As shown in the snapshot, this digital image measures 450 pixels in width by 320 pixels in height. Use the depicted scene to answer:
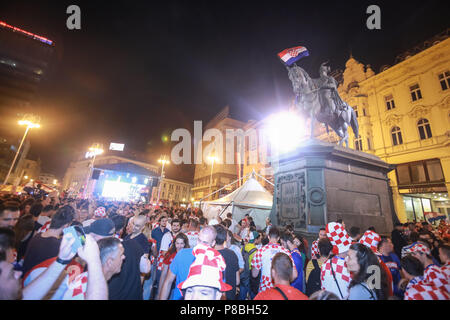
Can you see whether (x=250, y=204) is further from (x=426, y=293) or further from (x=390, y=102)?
(x=390, y=102)

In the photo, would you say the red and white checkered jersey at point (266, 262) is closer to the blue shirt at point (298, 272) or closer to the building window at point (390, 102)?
the blue shirt at point (298, 272)

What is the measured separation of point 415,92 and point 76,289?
30405mm

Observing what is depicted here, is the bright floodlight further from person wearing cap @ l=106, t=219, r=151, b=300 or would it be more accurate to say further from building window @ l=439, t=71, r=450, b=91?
person wearing cap @ l=106, t=219, r=151, b=300

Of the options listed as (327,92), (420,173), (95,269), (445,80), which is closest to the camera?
(95,269)

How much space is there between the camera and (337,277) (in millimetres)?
2852

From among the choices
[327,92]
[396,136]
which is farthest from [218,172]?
[327,92]

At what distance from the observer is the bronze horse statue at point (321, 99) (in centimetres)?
865

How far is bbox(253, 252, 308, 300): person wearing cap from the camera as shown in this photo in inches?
73.9

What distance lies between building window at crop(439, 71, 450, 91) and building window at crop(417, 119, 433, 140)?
11.0ft

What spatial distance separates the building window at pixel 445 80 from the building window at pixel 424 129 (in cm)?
336

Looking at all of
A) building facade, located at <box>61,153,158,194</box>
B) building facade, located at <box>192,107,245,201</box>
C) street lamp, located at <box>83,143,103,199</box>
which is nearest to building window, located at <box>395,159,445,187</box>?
building facade, located at <box>192,107,245,201</box>

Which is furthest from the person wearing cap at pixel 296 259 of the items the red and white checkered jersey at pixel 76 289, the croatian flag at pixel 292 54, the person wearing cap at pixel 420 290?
the croatian flag at pixel 292 54
